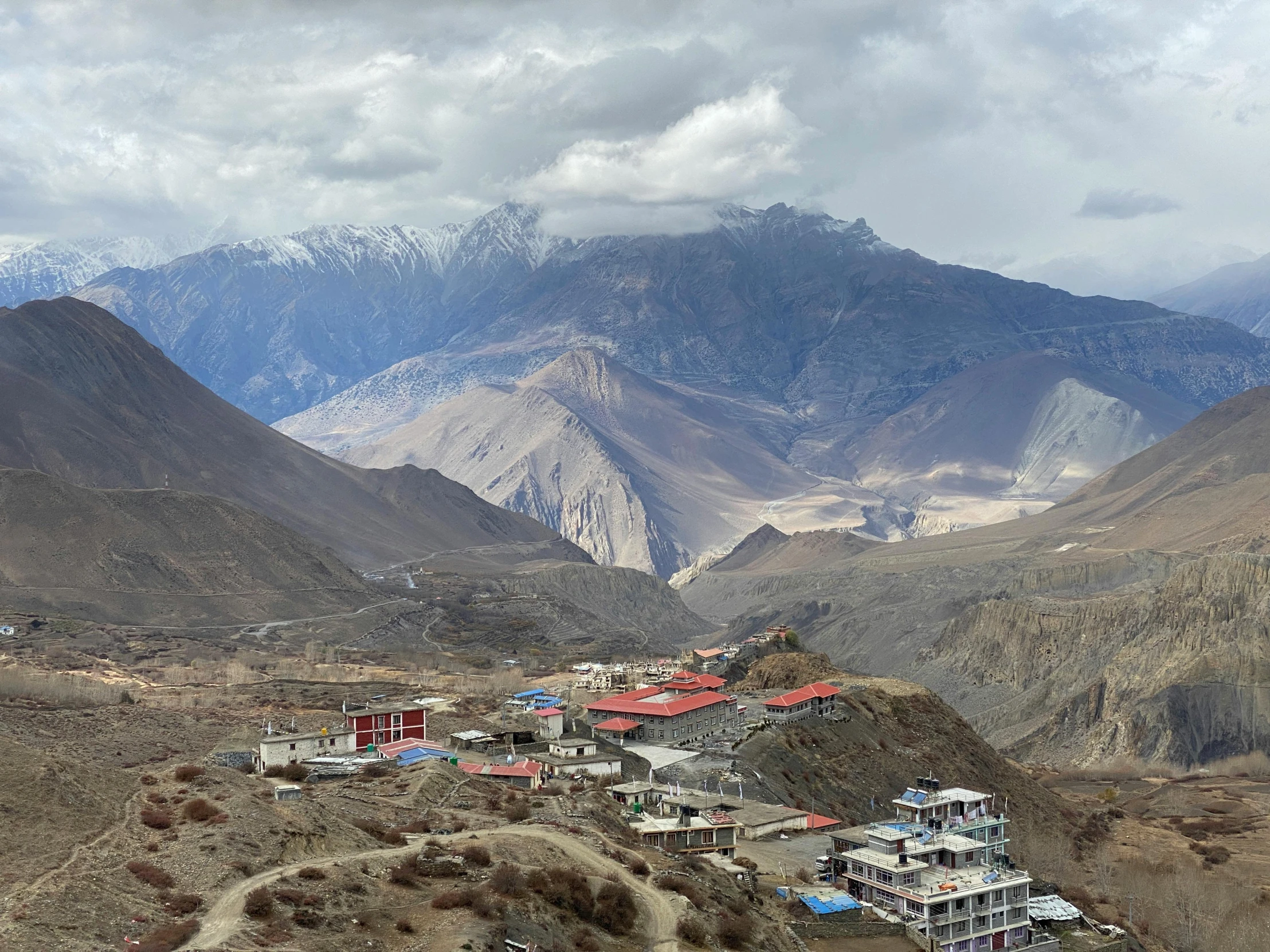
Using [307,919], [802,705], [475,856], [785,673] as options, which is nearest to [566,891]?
[475,856]

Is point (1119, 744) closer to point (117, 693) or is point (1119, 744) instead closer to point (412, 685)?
point (412, 685)

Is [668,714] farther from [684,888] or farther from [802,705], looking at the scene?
[684,888]

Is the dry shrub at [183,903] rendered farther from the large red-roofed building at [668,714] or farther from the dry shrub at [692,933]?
the large red-roofed building at [668,714]

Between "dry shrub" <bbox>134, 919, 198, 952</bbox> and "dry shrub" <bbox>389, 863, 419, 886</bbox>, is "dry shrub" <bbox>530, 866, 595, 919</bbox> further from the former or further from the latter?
"dry shrub" <bbox>134, 919, 198, 952</bbox>

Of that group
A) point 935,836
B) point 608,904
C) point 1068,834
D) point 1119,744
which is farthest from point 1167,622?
point 608,904

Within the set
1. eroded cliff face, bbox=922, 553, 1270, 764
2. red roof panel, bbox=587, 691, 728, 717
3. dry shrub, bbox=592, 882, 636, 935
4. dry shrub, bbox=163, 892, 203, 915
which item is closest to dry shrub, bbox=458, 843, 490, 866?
dry shrub, bbox=592, 882, 636, 935

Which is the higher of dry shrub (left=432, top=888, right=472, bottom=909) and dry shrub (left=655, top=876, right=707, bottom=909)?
dry shrub (left=432, top=888, right=472, bottom=909)
